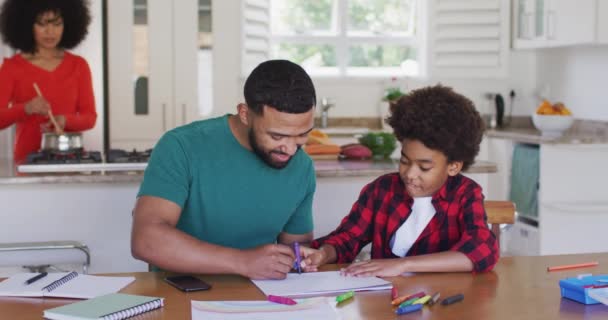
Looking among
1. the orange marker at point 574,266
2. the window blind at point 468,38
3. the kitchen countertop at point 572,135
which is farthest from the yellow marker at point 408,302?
the window blind at point 468,38

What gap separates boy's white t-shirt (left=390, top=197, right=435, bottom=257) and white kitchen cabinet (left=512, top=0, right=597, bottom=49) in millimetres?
3044

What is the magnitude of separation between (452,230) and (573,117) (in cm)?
368

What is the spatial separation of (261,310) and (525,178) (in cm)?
365

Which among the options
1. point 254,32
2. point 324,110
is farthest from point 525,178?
point 254,32

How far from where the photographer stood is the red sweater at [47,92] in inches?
149

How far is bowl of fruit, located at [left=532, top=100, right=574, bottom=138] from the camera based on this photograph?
16.6 ft

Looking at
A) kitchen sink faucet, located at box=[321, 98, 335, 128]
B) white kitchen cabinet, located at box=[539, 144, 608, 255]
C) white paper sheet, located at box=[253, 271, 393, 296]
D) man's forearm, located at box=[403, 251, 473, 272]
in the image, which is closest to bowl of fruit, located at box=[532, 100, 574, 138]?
white kitchen cabinet, located at box=[539, 144, 608, 255]

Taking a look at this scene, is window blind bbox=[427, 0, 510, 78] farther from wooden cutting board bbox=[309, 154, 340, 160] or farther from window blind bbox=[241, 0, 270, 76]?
wooden cutting board bbox=[309, 154, 340, 160]

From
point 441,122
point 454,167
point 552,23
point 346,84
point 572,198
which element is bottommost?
point 572,198

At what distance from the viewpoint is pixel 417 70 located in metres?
6.05

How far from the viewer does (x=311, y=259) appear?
1968mm

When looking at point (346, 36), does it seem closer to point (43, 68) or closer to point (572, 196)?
point (572, 196)

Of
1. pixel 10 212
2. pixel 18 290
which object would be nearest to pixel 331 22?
pixel 10 212

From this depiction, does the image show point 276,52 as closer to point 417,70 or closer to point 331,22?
point 331,22
